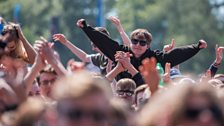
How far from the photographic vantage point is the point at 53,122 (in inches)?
275

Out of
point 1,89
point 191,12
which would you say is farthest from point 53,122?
point 191,12

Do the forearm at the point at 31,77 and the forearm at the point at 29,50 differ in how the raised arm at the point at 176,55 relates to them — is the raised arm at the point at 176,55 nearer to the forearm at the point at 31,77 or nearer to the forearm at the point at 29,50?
the forearm at the point at 29,50

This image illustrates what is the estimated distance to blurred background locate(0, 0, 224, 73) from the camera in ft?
220

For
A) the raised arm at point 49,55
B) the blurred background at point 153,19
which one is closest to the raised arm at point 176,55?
the raised arm at point 49,55

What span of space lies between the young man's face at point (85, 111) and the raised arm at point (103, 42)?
558cm

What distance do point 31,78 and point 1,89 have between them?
697 millimetres

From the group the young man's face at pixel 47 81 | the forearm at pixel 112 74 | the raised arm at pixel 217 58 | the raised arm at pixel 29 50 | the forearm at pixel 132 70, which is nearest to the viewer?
the young man's face at pixel 47 81

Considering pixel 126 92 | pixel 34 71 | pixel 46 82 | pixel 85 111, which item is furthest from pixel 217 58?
pixel 85 111

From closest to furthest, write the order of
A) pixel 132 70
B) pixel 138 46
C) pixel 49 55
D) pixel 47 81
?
pixel 49 55 < pixel 47 81 < pixel 132 70 < pixel 138 46

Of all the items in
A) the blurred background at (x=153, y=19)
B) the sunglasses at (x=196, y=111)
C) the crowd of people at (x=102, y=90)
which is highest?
the blurred background at (x=153, y=19)

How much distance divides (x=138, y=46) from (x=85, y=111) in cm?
570

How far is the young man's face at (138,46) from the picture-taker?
469 inches

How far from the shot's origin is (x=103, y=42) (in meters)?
12.0

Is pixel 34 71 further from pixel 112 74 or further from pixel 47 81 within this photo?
pixel 112 74
